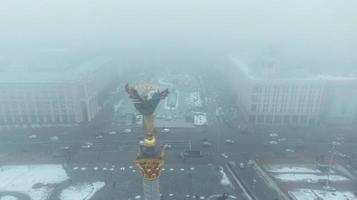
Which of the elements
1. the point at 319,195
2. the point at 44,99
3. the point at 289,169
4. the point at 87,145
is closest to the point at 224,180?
the point at 289,169

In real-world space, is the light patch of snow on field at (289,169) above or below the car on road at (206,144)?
below

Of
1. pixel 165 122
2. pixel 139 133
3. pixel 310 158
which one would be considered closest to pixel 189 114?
pixel 165 122

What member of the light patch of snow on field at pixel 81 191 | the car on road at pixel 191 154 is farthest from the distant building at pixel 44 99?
the light patch of snow on field at pixel 81 191

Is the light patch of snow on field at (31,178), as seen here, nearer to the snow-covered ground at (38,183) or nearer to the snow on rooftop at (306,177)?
the snow-covered ground at (38,183)

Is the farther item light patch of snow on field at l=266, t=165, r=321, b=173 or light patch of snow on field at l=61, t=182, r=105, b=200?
light patch of snow on field at l=266, t=165, r=321, b=173

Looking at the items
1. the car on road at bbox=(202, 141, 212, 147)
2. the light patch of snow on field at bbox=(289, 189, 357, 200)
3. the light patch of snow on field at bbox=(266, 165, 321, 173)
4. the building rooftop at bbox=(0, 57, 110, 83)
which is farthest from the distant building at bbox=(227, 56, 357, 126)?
the building rooftop at bbox=(0, 57, 110, 83)

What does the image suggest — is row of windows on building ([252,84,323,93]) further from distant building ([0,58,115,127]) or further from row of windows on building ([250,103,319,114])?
distant building ([0,58,115,127])
